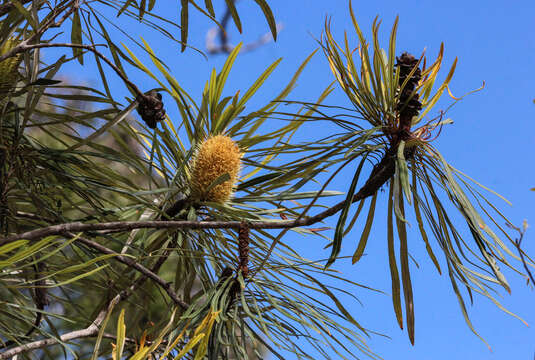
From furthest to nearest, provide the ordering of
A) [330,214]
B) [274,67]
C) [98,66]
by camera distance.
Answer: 1. [274,67]
2. [98,66]
3. [330,214]

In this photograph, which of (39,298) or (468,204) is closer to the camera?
(468,204)

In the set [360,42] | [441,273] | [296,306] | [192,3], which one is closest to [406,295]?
[441,273]

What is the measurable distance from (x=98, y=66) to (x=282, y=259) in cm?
37

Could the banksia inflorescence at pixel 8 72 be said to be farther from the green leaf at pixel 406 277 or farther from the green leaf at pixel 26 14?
the green leaf at pixel 406 277

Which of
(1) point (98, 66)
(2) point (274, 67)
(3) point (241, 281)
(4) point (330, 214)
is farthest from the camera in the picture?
(2) point (274, 67)

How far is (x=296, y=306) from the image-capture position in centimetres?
76

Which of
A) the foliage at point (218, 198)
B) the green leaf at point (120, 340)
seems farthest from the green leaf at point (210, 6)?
the green leaf at point (120, 340)

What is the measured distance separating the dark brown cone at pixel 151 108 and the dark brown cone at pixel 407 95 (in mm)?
282

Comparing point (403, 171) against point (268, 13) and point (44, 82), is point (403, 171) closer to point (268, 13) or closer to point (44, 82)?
point (268, 13)

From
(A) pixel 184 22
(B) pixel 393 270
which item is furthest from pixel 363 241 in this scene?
(A) pixel 184 22

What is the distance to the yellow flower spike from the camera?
891 mm

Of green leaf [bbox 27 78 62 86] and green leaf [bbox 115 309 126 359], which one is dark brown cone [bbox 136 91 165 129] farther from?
green leaf [bbox 115 309 126 359]

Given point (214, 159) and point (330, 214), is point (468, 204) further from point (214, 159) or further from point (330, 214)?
point (214, 159)

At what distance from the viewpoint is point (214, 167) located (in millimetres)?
888
